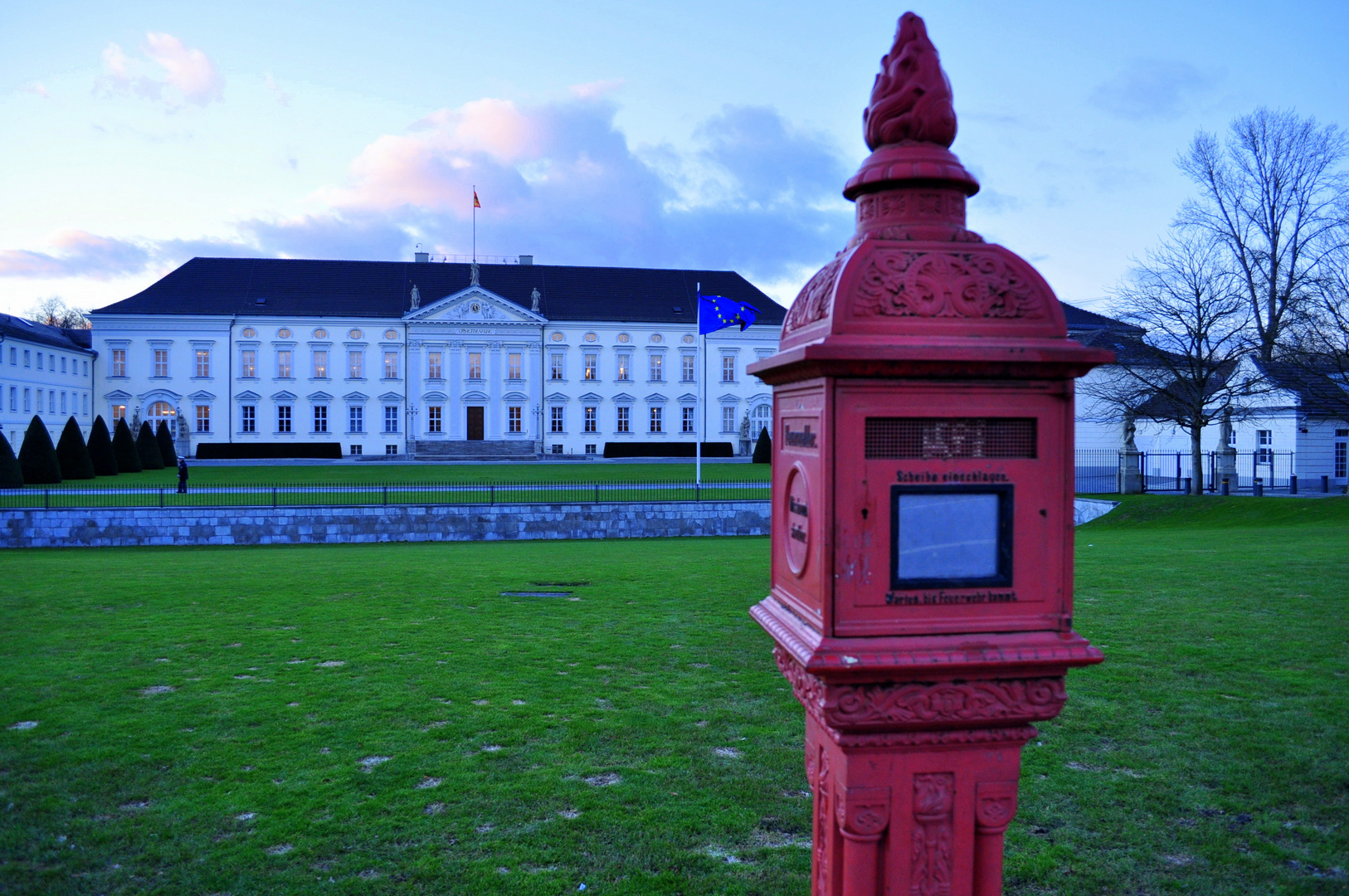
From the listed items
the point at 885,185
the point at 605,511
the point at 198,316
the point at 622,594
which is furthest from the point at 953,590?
the point at 198,316

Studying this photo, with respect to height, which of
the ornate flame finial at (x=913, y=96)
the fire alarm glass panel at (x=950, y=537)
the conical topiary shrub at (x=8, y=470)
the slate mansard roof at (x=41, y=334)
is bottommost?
the conical topiary shrub at (x=8, y=470)

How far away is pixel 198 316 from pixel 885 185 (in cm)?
6776

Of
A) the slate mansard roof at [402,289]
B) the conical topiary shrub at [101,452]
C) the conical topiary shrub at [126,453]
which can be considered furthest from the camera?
the slate mansard roof at [402,289]

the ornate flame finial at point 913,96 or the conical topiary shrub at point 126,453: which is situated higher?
the ornate flame finial at point 913,96

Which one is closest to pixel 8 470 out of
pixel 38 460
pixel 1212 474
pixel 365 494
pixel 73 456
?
pixel 38 460

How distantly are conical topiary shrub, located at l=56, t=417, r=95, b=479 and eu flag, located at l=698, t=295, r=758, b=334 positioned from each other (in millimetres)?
26905

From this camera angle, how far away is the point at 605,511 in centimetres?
2733

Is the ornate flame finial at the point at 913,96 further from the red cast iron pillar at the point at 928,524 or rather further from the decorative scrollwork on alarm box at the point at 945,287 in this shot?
the decorative scrollwork on alarm box at the point at 945,287

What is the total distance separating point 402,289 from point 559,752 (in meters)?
65.3

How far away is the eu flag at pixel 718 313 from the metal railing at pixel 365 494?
556cm

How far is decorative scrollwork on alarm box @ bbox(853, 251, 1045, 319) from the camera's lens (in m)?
2.71

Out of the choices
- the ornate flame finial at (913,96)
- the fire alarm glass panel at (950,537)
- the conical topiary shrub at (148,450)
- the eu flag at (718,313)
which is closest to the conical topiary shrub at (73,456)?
the conical topiary shrub at (148,450)

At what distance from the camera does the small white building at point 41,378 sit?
5131cm

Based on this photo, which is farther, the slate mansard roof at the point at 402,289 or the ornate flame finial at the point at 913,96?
the slate mansard roof at the point at 402,289
